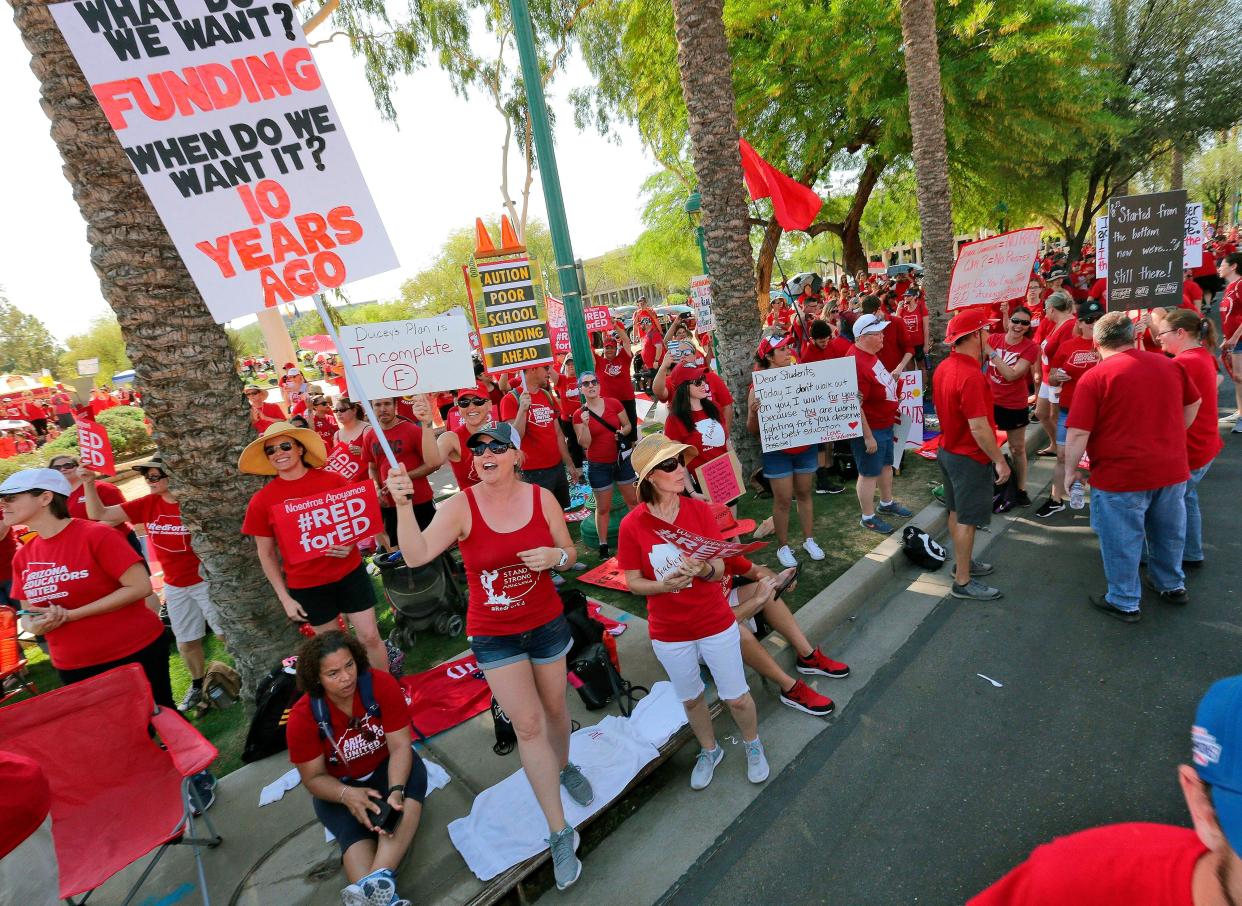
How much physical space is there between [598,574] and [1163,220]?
6.43m

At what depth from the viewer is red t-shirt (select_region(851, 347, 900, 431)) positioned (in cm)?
593

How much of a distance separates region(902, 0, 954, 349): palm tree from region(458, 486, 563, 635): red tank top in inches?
344

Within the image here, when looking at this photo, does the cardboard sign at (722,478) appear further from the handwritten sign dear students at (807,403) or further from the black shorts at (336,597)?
the black shorts at (336,597)

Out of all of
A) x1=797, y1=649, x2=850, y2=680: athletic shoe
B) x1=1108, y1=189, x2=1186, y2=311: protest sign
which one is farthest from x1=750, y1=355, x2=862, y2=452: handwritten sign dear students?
x1=1108, y1=189, x2=1186, y2=311: protest sign

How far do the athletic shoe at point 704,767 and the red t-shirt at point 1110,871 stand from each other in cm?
238

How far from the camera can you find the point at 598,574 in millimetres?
6242

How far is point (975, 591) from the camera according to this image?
4.88 metres

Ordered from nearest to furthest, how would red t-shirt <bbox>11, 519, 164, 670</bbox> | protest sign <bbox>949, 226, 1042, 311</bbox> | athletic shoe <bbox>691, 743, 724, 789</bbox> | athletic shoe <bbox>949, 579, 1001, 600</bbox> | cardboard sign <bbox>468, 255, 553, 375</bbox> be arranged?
athletic shoe <bbox>691, 743, 724, 789</bbox> < red t-shirt <bbox>11, 519, 164, 670</bbox> < athletic shoe <bbox>949, 579, 1001, 600</bbox> < protest sign <bbox>949, 226, 1042, 311</bbox> < cardboard sign <bbox>468, 255, 553, 375</bbox>

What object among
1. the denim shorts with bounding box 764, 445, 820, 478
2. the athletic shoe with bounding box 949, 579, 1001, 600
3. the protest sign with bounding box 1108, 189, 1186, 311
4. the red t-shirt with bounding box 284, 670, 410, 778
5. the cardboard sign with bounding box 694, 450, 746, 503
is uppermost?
the protest sign with bounding box 1108, 189, 1186, 311

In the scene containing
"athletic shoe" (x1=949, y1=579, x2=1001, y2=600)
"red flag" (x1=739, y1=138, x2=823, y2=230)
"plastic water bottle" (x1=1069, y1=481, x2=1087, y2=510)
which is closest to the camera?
"athletic shoe" (x1=949, y1=579, x2=1001, y2=600)

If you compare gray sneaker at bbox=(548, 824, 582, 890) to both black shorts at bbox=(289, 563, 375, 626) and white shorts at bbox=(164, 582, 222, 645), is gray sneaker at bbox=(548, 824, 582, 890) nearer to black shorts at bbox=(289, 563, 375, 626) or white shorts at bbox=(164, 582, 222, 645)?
black shorts at bbox=(289, 563, 375, 626)

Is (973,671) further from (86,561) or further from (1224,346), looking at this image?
(1224,346)

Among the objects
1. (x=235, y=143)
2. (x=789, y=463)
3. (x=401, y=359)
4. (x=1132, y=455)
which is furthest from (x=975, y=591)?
(x=235, y=143)

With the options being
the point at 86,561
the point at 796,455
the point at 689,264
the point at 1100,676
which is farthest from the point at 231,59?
the point at 689,264
